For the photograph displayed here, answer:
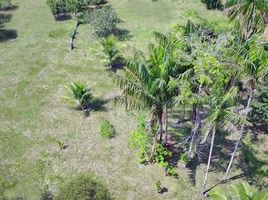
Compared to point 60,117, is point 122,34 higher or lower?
higher

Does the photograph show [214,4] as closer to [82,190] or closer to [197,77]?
[197,77]

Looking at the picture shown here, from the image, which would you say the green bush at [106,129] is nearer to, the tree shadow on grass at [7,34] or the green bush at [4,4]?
the tree shadow on grass at [7,34]

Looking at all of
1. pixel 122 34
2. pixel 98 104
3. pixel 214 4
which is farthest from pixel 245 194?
pixel 214 4

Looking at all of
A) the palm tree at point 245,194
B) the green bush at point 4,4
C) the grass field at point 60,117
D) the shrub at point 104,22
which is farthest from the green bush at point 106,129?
the green bush at point 4,4

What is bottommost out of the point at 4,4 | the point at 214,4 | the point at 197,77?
the point at 4,4

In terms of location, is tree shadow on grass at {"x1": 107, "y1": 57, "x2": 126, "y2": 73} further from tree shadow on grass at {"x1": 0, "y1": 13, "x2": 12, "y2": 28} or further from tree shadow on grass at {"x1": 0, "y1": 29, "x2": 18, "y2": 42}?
tree shadow on grass at {"x1": 0, "y1": 13, "x2": 12, "y2": 28}

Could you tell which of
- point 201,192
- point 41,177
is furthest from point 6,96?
point 201,192
